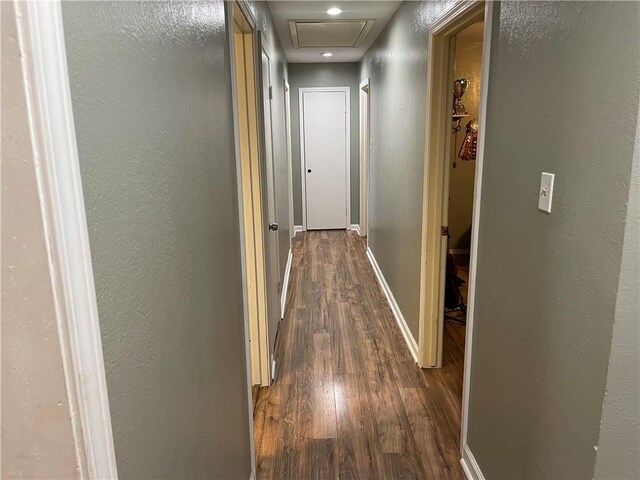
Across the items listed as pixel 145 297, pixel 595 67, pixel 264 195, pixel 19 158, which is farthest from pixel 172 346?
pixel 264 195

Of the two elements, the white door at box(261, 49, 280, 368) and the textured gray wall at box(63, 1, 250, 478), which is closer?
the textured gray wall at box(63, 1, 250, 478)

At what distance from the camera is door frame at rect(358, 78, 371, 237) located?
583cm

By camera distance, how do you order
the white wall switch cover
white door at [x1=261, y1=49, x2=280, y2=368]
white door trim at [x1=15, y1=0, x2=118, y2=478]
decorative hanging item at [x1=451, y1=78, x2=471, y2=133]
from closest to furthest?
white door trim at [x1=15, y1=0, x2=118, y2=478], the white wall switch cover, white door at [x1=261, y1=49, x2=280, y2=368], decorative hanging item at [x1=451, y1=78, x2=471, y2=133]

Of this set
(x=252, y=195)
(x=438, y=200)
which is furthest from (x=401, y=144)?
(x=252, y=195)

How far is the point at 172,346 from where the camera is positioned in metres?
1.00

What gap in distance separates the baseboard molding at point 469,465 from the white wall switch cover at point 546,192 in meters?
1.24

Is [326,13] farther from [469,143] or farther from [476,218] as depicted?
[469,143]

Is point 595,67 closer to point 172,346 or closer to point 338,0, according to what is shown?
point 172,346

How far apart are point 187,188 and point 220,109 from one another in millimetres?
497

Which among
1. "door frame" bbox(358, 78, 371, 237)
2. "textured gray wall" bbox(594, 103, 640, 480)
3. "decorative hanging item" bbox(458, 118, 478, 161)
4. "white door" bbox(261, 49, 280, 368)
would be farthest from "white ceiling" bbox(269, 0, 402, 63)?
"textured gray wall" bbox(594, 103, 640, 480)

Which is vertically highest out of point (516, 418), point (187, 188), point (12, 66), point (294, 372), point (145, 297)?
point (12, 66)

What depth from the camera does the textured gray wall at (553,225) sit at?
42.8 inches

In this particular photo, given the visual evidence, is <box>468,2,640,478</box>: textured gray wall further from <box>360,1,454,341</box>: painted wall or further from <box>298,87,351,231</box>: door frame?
<box>298,87,351,231</box>: door frame

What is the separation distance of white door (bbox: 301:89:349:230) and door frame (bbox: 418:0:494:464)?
4054 millimetres
